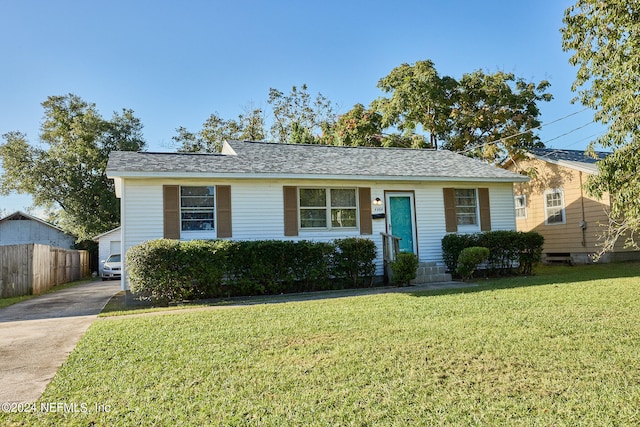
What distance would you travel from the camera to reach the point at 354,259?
35.2 ft

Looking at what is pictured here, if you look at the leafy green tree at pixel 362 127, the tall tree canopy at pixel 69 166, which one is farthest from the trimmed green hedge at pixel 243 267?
the tall tree canopy at pixel 69 166

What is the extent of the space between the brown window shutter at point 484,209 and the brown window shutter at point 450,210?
0.93 m

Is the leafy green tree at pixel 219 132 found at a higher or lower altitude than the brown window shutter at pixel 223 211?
higher

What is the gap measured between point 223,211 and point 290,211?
1.76m

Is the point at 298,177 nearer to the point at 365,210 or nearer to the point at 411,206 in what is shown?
the point at 365,210

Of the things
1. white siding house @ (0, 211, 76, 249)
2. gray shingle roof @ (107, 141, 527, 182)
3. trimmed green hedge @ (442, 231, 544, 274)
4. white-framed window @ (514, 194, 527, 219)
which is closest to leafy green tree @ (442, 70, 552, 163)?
white-framed window @ (514, 194, 527, 219)

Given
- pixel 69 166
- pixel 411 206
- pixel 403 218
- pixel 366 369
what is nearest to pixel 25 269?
pixel 403 218

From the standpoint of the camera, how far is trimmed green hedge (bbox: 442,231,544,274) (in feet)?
39.2

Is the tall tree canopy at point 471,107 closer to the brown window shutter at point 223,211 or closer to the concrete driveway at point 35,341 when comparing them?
the brown window shutter at point 223,211

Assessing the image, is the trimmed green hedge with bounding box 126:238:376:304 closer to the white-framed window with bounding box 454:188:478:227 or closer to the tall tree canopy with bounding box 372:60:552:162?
the white-framed window with bounding box 454:188:478:227

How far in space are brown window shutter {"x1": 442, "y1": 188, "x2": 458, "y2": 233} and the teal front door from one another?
Result: 3.57 ft

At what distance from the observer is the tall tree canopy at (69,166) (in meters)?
30.0

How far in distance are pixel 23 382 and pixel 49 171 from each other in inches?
1257

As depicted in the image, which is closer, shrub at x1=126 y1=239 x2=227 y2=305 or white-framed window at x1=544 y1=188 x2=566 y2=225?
shrub at x1=126 y1=239 x2=227 y2=305
